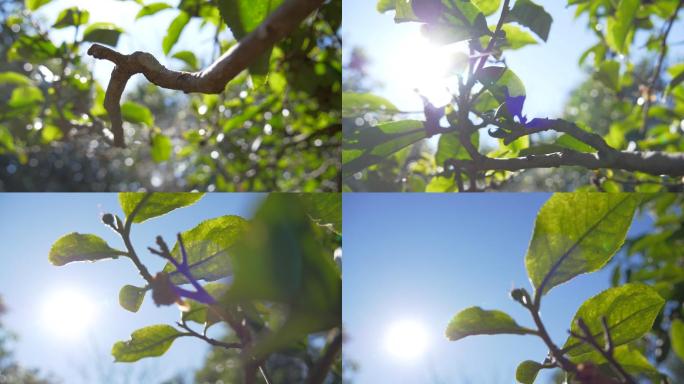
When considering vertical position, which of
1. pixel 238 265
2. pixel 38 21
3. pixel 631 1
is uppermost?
pixel 38 21

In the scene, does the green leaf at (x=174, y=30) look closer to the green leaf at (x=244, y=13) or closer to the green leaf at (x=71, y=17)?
the green leaf at (x=71, y=17)

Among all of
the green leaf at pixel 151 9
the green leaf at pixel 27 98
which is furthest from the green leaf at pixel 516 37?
the green leaf at pixel 27 98

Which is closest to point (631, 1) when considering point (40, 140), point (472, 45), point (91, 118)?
point (472, 45)

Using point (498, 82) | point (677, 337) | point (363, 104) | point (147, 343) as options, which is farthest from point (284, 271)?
point (677, 337)

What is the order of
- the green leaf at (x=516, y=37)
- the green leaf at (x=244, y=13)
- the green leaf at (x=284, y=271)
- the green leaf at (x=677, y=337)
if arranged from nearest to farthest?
1. the green leaf at (x=284, y=271)
2. the green leaf at (x=244, y=13)
3. the green leaf at (x=516, y=37)
4. the green leaf at (x=677, y=337)

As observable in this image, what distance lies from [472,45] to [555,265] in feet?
0.69

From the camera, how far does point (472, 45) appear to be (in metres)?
0.52

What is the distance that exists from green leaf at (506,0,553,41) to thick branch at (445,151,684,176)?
0.12 meters

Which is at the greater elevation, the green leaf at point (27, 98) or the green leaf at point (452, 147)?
the green leaf at point (27, 98)

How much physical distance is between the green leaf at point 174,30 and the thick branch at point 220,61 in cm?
37

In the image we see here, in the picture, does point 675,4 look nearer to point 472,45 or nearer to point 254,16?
point 472,45

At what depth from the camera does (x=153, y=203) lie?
39 cm

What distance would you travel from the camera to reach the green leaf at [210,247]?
353mm

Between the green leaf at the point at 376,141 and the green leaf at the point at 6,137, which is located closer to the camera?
the green leaf at the point at 376,141
